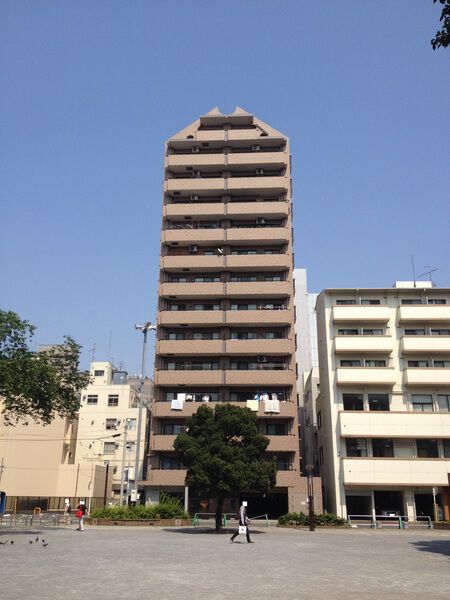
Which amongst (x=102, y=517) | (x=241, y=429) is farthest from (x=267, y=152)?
(x=102, y=517)

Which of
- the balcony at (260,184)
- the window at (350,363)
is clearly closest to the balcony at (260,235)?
the balcony at (260,184)

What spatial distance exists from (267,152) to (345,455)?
3720cm

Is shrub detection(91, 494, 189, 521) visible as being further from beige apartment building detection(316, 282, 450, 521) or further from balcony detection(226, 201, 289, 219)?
balcony detection(226, 201, 289, 219)

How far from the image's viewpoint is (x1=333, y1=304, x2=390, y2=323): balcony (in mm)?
56250

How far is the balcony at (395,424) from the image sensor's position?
5241 cm

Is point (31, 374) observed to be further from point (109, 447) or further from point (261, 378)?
point (109, 447)

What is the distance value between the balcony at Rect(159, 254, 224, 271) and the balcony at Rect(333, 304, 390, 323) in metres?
14.8

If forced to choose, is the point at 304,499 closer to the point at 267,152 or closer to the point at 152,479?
the point at 152,479

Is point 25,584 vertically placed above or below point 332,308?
below

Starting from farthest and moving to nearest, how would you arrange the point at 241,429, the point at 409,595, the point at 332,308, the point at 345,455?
the point at 332,308 → the point at 345,455 → the point at 241,429 → the point at 409,595

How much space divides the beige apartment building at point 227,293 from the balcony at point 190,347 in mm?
107

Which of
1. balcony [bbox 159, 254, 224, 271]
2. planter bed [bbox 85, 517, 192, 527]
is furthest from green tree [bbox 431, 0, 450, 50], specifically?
balcony [bbox 159, 254, 224, 271]

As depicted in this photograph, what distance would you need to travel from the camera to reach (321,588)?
1361 centimetres

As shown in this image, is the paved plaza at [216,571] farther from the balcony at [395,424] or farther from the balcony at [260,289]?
the balcony at [260,289]
